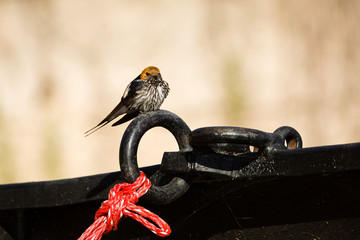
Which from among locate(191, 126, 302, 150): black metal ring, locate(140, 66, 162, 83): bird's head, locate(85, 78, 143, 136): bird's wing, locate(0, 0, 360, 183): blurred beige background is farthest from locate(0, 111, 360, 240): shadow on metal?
locate(0, 0, 360, 183): blurred beige background

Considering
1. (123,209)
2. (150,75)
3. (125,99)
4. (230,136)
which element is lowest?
(123,209)

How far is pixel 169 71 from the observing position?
3.75m

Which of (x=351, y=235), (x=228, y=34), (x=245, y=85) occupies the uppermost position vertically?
(x=228, y=34)

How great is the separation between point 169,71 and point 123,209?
2630mm

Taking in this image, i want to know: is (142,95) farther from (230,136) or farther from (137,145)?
(230,136)

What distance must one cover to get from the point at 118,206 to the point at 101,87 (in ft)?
8.77

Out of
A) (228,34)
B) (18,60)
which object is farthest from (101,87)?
(228,34)

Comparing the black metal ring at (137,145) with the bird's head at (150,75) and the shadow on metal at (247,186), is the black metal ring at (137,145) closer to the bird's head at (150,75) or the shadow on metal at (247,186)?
the shadow on metal at (247,186)

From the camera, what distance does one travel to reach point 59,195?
1463 mm

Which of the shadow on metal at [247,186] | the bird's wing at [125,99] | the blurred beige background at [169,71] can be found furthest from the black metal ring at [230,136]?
the blurred beige background at [169,71]

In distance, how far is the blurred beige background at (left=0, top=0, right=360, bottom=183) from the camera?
12.1 feet

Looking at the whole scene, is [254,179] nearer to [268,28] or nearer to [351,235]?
[351,235]

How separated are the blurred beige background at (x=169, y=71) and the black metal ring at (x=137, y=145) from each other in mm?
2399

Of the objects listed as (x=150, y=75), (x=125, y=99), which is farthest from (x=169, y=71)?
(x=125, y=99)
